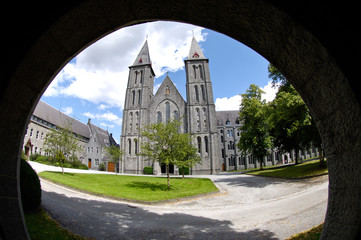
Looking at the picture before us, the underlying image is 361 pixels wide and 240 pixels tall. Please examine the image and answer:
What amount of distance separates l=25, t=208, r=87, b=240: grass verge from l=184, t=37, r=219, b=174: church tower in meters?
29.1

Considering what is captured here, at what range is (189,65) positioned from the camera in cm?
4222

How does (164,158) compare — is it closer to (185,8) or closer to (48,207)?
(48,207)

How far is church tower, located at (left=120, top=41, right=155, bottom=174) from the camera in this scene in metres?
37.5

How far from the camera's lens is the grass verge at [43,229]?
4678 millimetres

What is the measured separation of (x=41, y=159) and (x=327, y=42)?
43382mm

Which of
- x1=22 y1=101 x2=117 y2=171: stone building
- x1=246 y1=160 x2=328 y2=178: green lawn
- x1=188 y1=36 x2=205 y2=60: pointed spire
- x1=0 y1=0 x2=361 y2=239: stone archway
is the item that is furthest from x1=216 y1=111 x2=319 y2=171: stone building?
x1=0 y1=0 x2=361 y2=239: stone archway

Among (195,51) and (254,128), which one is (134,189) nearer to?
(254,128)

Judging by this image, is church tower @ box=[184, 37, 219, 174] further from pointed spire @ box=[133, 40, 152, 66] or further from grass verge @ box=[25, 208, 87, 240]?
grass verge @ box=[25, 208, 87, 240]

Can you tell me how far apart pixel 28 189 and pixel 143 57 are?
43954 millimetres

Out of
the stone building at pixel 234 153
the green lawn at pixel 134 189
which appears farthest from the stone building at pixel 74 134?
the stone building at pixel 234 153

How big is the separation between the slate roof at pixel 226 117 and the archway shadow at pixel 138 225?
52.7m

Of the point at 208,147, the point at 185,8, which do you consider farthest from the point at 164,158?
the point at 208,147

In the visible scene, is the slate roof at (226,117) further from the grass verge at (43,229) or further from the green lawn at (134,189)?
the grass verge at (43,229)

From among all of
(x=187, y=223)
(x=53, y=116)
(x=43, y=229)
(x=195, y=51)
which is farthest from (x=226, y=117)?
(x=43, y=229)
